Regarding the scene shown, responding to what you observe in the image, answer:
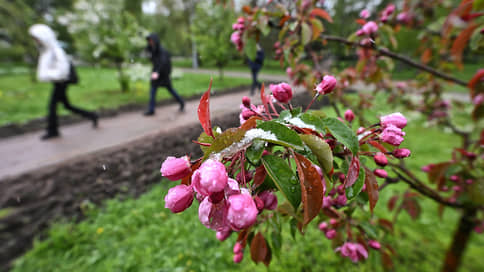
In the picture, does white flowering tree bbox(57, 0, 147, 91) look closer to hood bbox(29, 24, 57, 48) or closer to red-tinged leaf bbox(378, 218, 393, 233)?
hood bbox(29, 24, 57, 48)

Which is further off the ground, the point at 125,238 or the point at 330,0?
the point at 330,0

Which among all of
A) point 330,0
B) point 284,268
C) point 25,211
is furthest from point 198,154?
point 25,211

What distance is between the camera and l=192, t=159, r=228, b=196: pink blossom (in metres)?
0.28

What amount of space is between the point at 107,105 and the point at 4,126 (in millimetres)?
1643

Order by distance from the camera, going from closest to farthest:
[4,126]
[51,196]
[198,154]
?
[198,154], [51,196], [4,126]

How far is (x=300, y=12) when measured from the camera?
982 mm

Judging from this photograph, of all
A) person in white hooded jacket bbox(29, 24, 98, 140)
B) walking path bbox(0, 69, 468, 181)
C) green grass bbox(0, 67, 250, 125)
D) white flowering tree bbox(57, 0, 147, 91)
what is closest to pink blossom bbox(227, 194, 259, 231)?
walking path bbox(0, 69, 468, 181)

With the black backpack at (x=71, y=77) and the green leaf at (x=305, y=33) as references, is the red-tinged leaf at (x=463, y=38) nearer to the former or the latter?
the green leaf at (x=305, y=33)

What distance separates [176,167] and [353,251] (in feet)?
2.45

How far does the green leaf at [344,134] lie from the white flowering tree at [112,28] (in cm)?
608

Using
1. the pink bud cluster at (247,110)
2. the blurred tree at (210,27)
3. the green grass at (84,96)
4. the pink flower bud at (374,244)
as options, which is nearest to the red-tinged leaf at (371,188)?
the pink bud cluster at (247,110)

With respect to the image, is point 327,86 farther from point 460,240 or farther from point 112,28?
point 112,28

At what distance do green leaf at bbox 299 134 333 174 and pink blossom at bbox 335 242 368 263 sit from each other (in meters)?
0.62

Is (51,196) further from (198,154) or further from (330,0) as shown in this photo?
(330,0)
